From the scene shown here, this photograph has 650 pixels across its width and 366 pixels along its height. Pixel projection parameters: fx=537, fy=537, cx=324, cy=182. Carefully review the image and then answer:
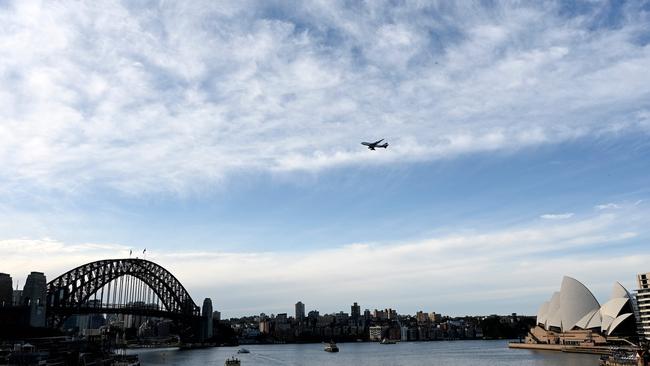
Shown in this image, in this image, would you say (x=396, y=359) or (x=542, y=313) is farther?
(x=542, y=313)

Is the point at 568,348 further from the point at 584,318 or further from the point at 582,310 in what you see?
the point at 582,310

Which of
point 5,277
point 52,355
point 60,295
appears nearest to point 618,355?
point 52,355

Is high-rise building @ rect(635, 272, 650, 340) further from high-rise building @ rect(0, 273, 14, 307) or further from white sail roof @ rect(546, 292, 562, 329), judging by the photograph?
high-rise building @ rect(0, 273, 14, 307)

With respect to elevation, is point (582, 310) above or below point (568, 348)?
above

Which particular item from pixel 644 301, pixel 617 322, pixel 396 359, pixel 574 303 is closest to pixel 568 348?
pixel 617 322

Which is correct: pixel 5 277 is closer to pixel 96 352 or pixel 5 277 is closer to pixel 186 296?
pixel 96 352

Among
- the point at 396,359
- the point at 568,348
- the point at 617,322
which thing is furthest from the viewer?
the point at 568,348
